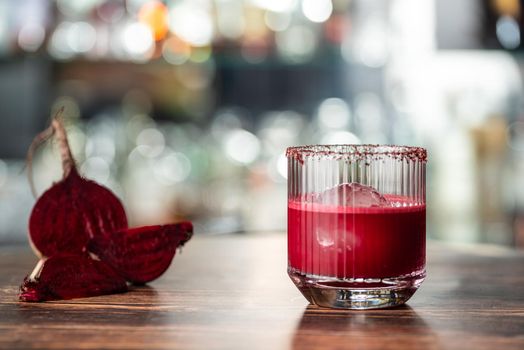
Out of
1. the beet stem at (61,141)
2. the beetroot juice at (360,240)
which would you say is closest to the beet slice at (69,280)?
the beet stem at (61,141)

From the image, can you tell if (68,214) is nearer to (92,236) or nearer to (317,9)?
(92,236)

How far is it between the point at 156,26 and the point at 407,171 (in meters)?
1.57

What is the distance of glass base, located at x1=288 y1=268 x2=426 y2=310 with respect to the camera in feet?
2.39

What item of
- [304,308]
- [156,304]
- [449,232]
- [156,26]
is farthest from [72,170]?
[449,232]

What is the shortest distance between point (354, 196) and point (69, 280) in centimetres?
30

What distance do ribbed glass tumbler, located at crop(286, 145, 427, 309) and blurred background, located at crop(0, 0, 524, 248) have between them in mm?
1352

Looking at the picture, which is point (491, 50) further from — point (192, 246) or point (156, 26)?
point (192, 246)

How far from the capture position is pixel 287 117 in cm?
235

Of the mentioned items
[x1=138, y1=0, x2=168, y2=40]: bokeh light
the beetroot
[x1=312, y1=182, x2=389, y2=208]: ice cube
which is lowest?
the beetroot

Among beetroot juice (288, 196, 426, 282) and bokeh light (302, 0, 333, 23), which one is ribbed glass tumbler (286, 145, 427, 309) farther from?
bokeh light (302, 0, 333, 23)

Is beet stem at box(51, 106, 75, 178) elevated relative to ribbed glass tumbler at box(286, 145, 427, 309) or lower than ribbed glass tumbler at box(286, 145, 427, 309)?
elevated

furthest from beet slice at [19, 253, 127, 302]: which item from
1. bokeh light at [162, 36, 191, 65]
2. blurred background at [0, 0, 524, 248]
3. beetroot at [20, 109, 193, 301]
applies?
bokeh light at [162, 36, 191, 65]

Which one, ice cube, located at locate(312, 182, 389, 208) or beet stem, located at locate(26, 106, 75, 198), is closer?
ice cube, located at locate(312, 182, 389, 208)

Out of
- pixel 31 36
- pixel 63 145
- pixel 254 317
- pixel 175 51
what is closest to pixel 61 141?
pixel 63 145
